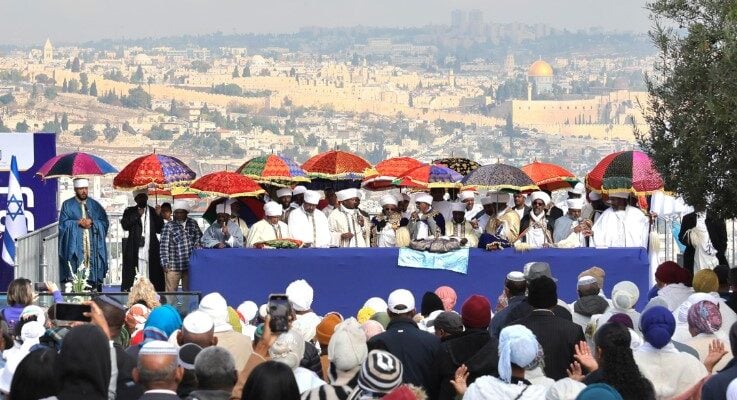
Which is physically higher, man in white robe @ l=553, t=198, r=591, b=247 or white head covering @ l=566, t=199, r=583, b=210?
white head covering @ l=566, t=199, r=583, b=210

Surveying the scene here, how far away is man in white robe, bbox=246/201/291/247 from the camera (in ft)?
58.2

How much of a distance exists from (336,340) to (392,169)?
13.3 metres

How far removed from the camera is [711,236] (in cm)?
1712

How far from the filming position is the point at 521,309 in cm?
1076

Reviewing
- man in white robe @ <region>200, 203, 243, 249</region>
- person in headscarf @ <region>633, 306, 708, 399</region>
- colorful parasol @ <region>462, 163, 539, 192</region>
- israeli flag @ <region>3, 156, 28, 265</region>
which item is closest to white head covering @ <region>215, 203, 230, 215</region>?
man in white robe @ <region>200, 203, 243, 249</region>

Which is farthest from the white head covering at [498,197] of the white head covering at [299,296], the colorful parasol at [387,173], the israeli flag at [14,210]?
the white head covering at [299,296]

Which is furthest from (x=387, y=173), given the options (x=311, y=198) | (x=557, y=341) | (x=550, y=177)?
(x=557, y=341)

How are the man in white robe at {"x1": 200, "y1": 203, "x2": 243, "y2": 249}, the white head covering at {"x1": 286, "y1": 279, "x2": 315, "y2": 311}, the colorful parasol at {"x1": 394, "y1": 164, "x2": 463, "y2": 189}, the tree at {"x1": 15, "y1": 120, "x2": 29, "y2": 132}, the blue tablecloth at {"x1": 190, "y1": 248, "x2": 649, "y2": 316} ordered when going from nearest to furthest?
the white head covering at {"x1": 286, "y1": 279, "x2": 315, "y2": 311} → the blue tablecloth at {"x1": 190, "y1": 248, "x2": 649, "y2": 316} → the man in white robe at {"x1": 200, "y1": 203, "x2": 243, "y2": 249} → the colorful parasol at {"x1": 394, "y1": 164, "x2": 463, "y2": 189} → the tree at {"x1": 15, "y1": 120, "x2": 29, "y2": 132}

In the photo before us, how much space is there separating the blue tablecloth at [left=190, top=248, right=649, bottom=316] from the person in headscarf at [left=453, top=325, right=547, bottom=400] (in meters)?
8.26

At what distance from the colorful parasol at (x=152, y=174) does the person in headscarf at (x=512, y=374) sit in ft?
34.2

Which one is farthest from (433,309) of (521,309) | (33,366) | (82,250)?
(82,250)

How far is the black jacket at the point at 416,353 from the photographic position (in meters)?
9.88

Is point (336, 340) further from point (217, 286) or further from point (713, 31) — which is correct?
point (217, 286)

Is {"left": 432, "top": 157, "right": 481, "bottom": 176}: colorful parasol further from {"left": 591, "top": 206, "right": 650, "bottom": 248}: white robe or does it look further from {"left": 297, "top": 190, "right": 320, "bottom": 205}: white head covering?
{"left": 591, "top": 206, "right": 650, "bottom": 248}: white robe
